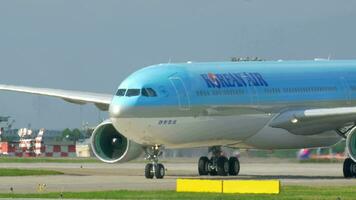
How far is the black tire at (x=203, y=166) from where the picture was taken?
56.1 m

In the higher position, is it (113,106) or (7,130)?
(7,130)

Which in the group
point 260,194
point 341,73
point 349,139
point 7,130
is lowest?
point 260,194

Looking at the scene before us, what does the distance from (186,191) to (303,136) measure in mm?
14959

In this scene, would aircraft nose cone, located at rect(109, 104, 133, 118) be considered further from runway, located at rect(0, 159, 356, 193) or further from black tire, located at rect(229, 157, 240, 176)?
black tire, located at rect(229, 157, 240, 176)

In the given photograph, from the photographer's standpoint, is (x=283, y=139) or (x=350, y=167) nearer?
(x=350, y=167)

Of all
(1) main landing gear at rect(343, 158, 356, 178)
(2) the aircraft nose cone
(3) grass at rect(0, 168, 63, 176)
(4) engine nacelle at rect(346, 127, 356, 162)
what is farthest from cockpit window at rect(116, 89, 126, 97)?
(1) main landing gear at rect(343, 158, 356, 178)

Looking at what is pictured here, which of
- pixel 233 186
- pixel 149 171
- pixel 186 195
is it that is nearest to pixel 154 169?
pixel 149 171

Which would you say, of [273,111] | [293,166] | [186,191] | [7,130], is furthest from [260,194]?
[7,130]

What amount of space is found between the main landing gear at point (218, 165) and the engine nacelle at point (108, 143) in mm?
2986

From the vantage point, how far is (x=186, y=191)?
41688 millimetres

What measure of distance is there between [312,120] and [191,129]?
5.65 m

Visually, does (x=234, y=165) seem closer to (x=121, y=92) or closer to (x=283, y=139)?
(x=283, y=139)

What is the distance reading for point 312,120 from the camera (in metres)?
54.4

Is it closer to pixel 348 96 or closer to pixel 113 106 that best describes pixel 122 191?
pixel 113 106
